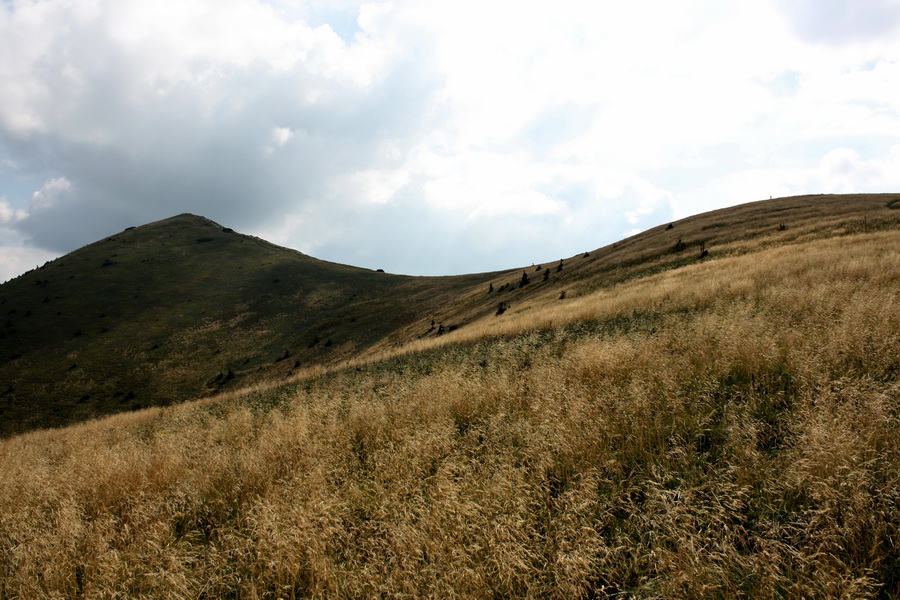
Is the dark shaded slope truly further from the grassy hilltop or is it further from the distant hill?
the grassy hilltop

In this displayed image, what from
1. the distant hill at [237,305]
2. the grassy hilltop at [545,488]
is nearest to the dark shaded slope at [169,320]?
the distant hill at [237,305]

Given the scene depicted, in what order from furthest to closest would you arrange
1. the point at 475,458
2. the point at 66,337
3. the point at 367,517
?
the point at 66,337 < the point at 475,458 < the point at 367,517

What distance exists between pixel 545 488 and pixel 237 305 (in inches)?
2668

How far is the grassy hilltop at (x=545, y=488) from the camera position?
3.37 metres

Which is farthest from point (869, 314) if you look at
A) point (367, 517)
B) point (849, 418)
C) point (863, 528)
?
point (367, 517)

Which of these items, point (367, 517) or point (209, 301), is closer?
point (367, 517)

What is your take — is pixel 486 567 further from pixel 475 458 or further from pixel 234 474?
pixel 234 474

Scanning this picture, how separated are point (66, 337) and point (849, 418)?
70.2 meters

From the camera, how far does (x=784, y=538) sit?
3.47 metres

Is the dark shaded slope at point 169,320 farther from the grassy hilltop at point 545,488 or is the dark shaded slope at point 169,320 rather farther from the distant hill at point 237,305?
the grassy hilltop at point 545,488

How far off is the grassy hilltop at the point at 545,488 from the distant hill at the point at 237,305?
20.5 metres

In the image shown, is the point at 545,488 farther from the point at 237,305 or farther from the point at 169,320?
the point at 237,305

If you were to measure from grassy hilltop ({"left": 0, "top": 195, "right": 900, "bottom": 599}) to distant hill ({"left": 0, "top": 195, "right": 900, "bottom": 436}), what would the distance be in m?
20.5

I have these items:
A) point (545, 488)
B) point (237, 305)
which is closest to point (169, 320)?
point (237, 305)
